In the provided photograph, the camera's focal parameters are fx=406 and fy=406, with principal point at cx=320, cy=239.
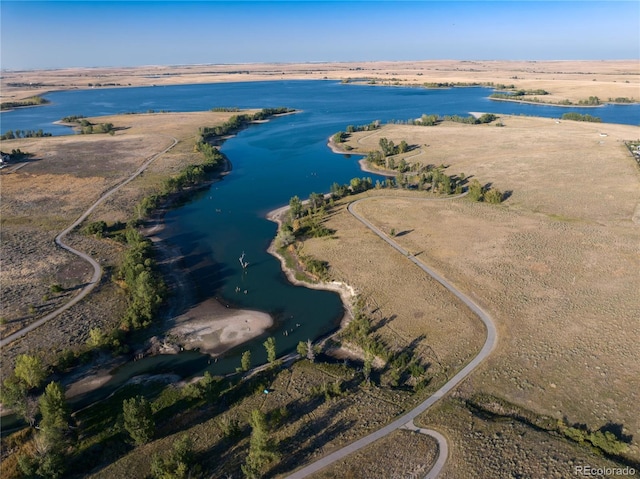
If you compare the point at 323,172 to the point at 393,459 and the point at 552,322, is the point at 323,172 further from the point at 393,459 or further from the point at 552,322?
the point at 393,459

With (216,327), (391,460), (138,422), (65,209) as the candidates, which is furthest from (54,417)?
(65,209)

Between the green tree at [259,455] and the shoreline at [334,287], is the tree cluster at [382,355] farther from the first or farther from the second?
the green tree at [259,455]

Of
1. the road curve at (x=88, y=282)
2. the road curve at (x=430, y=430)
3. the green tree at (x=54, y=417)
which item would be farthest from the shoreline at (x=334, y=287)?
the green tree at (x=54, y=417)

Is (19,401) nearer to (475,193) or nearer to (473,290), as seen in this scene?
(473,290)

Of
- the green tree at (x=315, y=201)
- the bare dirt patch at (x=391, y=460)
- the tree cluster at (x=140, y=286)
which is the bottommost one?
the bare dirt patch at (x=391, y=460)

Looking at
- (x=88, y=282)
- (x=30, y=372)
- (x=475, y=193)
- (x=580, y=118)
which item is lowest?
(x=30, y=372)

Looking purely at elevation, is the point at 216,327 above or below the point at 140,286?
below

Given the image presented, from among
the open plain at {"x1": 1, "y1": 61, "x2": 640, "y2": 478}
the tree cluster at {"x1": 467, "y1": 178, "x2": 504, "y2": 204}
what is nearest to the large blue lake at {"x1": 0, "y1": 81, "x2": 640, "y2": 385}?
the open plain at {"x1": 1, "y1": 61, "x2": 640, "y2": 478}
